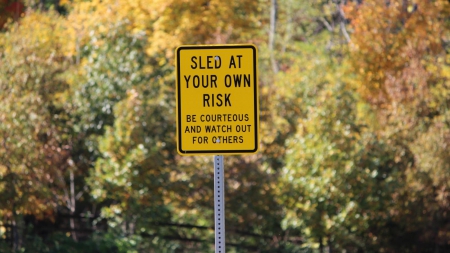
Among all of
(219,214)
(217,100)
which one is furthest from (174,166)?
(219,214)

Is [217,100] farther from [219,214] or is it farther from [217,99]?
[219,214]

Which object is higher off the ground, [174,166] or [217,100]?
[217,100]

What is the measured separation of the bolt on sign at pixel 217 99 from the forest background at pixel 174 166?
6.84 metres

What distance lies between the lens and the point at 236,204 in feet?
37.8

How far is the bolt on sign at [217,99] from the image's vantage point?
4.36 metres

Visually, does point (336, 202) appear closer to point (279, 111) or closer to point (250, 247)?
point (250, 247)

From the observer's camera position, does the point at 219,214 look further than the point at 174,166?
No

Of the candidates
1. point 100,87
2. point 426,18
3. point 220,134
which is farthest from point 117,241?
point 426,18

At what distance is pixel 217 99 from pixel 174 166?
7342 millimetres

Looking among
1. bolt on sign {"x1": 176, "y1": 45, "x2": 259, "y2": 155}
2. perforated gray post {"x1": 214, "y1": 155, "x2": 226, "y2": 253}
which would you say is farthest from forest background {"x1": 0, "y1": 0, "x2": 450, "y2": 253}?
perforated gray post {"x1": 214, "y1": 155, "x2": 226, "y2": 253}

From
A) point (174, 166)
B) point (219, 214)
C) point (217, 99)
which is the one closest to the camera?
point (219, 214)

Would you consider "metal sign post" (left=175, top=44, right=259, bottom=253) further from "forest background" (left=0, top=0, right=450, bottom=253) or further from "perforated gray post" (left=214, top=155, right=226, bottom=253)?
"forest background" (left=0, top=0, right=450, bottom=253)

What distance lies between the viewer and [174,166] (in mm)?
11680

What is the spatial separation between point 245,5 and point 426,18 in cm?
376
